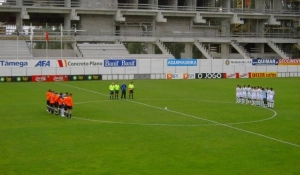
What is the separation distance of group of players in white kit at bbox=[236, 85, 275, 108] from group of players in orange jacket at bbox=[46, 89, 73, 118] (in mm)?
15317

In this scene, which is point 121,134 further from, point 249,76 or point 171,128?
point 249,76

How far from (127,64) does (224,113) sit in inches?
1478

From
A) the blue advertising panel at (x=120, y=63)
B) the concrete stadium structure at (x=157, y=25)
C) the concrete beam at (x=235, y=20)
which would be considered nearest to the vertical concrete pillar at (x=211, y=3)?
the concrete stadium structure at (x=157, y=25)

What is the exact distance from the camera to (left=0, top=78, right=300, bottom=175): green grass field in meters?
20.4

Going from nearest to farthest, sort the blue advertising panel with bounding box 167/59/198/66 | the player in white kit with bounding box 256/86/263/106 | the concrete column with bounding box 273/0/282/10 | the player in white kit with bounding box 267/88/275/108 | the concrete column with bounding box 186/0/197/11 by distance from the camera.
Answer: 1. the player in white kit with bounding box 267/88/275/108
2. the player in white kit with bounding box 256/86/263/106
3. the blue advertising panel with bounding box 167/59/198/66
4. the concrete column with bounding box 186/0/197/11
5. the concrete column with bounding box 273/0/282/10

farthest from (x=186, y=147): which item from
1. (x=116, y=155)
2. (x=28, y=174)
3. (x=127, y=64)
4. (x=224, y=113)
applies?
(x=127, y=64)

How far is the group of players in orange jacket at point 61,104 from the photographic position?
109 feet

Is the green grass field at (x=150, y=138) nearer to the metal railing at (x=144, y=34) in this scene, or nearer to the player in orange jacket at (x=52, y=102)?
the player in orange jacket at (x=52, y=102)

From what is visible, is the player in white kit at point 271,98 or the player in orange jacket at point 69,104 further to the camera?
the player in white kit at point 271,98

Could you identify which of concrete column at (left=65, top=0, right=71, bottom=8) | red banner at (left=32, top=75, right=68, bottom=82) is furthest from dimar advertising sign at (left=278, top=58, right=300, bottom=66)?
concrete column at (left=65, top=0, right=71, bottom=8)

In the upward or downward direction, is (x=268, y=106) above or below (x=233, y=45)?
below

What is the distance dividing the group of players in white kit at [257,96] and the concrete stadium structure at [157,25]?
39040 millimetres

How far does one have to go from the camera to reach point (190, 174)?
19.2 m

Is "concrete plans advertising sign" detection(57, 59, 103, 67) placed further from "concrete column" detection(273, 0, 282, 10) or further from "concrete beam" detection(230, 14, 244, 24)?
"concrete column" detection(273, 0, 282, 10)
